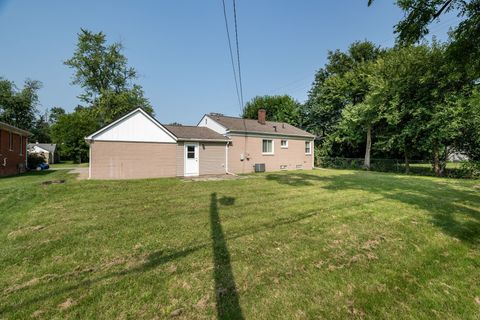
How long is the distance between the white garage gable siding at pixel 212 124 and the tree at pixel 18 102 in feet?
120

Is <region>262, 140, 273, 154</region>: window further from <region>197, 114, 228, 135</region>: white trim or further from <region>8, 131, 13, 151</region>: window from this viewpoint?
<region>8, 131, 13, 151</region>: window

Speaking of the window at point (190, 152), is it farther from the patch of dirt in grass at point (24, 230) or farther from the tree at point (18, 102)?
the tree at point (18, 102)

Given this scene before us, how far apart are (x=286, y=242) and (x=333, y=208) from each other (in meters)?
2.95

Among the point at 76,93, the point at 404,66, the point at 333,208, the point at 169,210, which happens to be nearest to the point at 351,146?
the point at 404,66

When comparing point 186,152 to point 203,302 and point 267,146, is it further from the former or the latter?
point 203,302

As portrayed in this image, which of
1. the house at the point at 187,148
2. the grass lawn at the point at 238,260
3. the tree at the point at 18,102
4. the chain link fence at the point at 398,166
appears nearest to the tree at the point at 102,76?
the house at the point at 187,148

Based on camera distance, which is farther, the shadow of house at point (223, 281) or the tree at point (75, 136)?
the tree at point (75, 136)

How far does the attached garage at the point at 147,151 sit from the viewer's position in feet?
38.6

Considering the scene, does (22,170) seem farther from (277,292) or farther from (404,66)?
(404,66)

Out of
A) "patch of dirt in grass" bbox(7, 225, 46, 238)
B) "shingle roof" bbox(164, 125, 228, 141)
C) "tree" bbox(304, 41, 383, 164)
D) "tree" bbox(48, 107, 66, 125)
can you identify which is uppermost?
"tree" bbox(48, 107, 66, 125)

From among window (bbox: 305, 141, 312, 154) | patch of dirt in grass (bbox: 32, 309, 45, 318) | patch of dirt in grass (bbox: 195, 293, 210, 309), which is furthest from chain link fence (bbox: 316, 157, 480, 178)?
patch of dirt in grass (bbox: 32, 309, 45, 318)

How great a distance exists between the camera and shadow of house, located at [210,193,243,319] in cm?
245

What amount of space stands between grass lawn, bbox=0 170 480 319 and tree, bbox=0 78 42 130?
139 feet

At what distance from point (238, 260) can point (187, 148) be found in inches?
444
